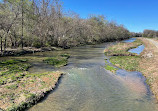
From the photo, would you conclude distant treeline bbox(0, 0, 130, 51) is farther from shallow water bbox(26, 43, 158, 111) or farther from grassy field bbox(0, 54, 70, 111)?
shallow water bbox(26, 43, 158, 111)

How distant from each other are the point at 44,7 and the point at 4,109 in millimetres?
37721

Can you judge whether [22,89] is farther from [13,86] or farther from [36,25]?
[36,25]

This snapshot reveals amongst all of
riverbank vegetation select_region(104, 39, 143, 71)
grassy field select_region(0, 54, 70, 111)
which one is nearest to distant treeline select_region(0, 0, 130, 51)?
grassy field select_region(0, 54, 70, 111)

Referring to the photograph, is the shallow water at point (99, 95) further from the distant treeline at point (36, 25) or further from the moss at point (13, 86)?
the distant treeline at point (36, 25)

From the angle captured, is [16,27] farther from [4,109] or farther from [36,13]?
[4,109]

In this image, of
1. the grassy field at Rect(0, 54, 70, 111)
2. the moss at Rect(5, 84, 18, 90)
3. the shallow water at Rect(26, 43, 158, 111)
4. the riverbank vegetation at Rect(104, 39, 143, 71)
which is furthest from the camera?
the riverbank vegetation at Rect(104, 39, 143, 71)

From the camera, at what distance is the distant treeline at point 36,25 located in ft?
87.7

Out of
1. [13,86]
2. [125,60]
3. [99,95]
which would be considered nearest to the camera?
[99,95]

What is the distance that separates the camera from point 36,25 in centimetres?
3725

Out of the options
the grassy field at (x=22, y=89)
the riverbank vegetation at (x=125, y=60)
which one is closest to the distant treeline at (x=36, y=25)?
the grassy field at (x=22, y=89)

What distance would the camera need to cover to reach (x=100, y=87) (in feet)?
37.2

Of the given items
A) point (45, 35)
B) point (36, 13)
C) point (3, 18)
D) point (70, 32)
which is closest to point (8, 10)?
point (3, 18)

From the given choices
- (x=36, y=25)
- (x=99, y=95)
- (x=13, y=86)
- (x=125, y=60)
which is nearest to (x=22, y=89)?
(x=13, y=86)

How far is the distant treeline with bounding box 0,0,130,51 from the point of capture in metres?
26.7
